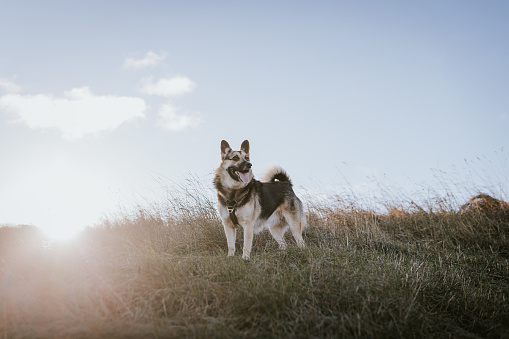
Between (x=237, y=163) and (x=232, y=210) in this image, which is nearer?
(x=232, y=210)

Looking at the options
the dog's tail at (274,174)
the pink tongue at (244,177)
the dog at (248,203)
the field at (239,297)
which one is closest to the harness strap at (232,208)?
the dog at (248,203)

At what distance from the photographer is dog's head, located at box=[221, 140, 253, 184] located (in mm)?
5629

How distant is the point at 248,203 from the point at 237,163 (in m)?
0.74

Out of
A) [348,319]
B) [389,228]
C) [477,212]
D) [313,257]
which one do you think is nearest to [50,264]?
[313,257]

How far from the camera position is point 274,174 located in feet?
22.6

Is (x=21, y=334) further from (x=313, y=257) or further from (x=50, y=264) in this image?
(x=313, y=257)

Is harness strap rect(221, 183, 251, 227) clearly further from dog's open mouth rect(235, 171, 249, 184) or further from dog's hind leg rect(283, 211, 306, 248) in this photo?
dog's hind leg rect(283, 211, 306, 248)

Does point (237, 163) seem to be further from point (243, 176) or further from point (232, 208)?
point (232, 208)

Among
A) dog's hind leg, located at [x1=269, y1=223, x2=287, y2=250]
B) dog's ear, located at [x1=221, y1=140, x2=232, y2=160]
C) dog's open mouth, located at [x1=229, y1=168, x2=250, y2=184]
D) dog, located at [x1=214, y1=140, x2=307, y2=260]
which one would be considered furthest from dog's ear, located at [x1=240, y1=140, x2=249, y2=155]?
dog's hind leg, located at [x1=269, y1=223, x2=287, y2=250]

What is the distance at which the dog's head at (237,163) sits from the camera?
18.5 feet

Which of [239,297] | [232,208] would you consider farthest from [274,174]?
[239,297]

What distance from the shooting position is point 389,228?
8.31 m

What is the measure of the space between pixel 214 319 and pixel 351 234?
4867 millimetres

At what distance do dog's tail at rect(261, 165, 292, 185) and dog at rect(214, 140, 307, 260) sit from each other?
0.15 meters
